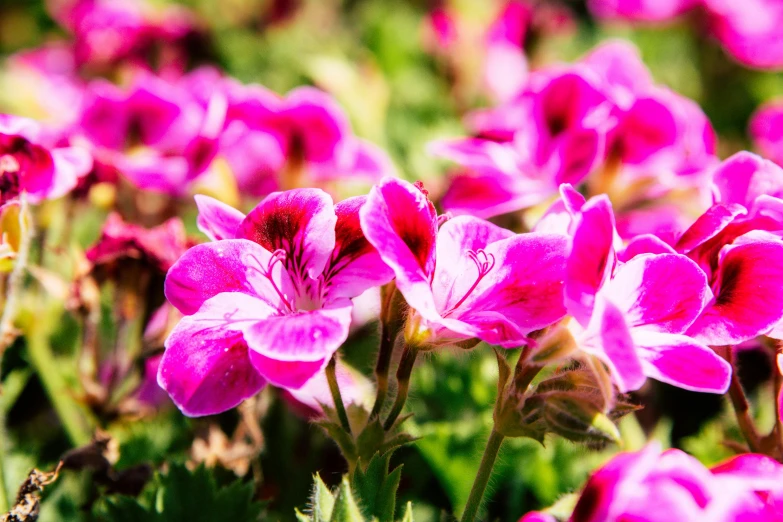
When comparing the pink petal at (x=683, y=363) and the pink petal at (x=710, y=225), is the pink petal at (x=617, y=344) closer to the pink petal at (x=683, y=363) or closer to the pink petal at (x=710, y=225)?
the pink petal at (x=683, y=363)

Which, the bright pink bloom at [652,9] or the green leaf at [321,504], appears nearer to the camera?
the green leaf at [321,504]

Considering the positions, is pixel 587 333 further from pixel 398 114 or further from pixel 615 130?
pixel 398 114

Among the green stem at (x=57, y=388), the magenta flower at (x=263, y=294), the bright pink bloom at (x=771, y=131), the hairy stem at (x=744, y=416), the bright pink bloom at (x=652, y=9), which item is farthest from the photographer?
the bright pink bloom at (x=652, y=9)

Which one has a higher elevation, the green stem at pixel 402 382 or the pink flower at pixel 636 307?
the pink flower at pixel 636 307

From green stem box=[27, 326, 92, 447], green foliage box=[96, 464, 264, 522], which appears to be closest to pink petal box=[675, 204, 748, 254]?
green foliage box=[96, 464, 264, 522]

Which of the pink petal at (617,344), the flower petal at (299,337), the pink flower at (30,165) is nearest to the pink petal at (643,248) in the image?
the pink petal at (617,344)

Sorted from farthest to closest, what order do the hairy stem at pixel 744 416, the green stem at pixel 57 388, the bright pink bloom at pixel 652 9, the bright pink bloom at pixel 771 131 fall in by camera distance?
the bright pink bloom at pixel 652 9, the bright pink bloom at pixel 771 131, the green stem at pixel 57 388, the hairy stem at pixel 744 416

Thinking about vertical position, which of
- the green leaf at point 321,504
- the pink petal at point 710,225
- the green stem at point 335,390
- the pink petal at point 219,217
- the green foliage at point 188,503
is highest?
the pink petal at point 710,225

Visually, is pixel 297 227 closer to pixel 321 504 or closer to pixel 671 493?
pixel 321 504
